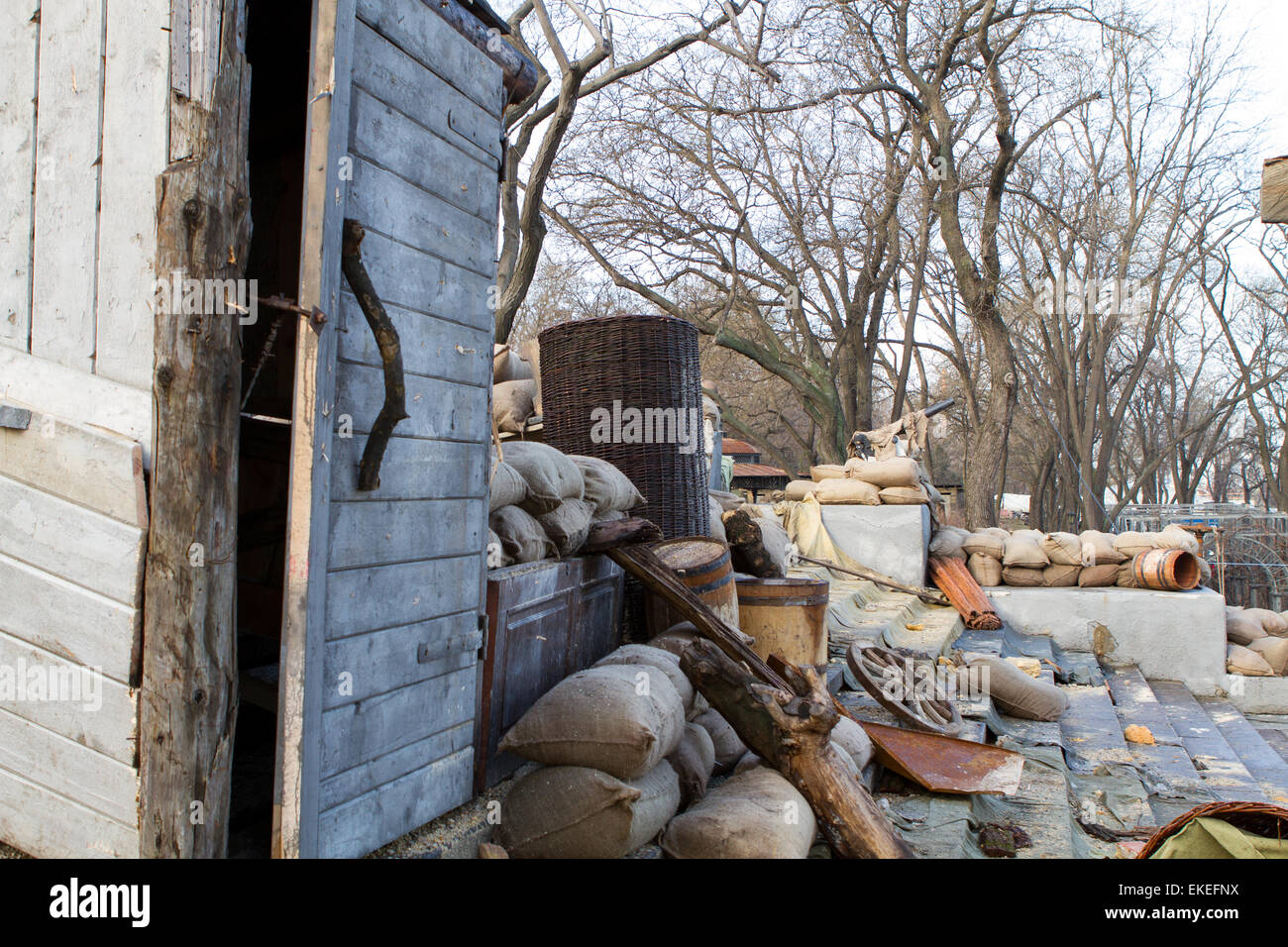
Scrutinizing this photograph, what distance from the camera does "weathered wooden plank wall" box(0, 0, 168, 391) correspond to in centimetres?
256

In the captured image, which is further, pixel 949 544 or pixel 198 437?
pixel 949 544

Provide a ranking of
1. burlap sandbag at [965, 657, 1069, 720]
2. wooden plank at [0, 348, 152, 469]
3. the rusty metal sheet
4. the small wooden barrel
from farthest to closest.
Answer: the small wooden barrel → burlap sandbag at [965, 657, 1069, 720] → the rusty metal sheet → wooden plank at [0, 348, 152, 469]

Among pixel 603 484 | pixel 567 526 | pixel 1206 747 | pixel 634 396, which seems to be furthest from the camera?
pixel 1206 747

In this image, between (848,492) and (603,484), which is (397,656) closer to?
(603,484)

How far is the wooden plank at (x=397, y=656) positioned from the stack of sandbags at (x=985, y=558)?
9.21 meters

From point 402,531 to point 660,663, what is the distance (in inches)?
57.4

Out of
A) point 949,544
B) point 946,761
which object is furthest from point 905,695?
point 949,544

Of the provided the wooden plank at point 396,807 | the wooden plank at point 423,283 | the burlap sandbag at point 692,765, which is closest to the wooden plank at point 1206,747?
the burlap sandbag at point 692,765

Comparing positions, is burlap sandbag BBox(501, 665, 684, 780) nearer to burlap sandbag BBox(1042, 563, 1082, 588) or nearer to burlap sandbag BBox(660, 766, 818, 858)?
burlap sandbag BBox(660, 766, 818, 858)

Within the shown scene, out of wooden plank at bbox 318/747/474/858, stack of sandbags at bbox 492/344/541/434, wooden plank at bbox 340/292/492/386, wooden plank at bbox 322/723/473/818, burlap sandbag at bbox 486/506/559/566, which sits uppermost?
stack of sandbags at bbox 492/344/541/434

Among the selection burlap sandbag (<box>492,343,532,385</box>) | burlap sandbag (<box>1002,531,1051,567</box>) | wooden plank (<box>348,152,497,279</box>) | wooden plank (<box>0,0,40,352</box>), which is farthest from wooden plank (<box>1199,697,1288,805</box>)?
wooden plank (<box>0,0,40,352</box>)

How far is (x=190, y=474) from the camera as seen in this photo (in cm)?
245

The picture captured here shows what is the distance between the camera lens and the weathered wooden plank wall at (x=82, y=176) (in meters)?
2.56
